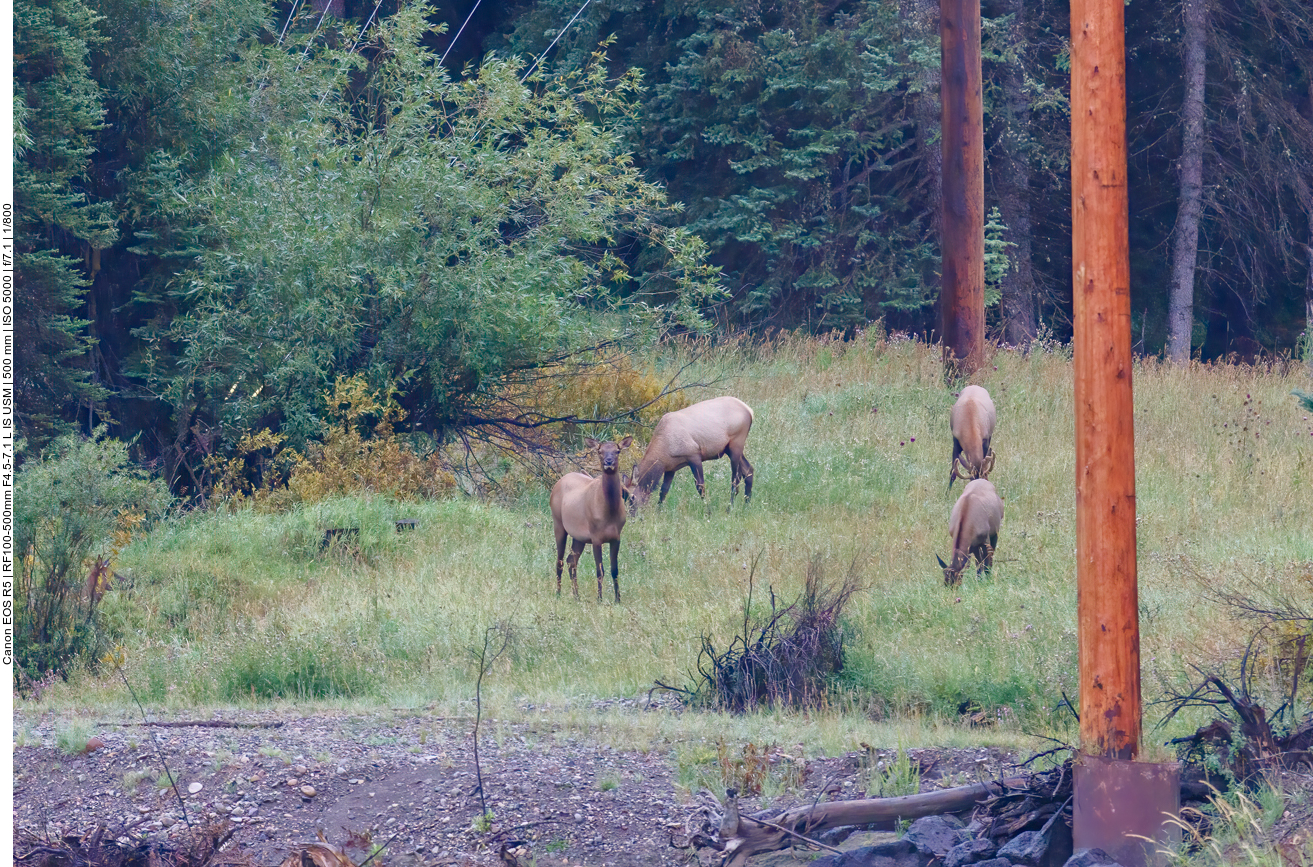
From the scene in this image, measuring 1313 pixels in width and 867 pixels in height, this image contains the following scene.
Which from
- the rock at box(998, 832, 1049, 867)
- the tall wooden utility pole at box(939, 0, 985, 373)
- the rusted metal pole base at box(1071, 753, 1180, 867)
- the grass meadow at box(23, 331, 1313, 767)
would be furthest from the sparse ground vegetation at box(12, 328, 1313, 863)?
the rusted metal pole base at box(1071, 753, 1180, 867)

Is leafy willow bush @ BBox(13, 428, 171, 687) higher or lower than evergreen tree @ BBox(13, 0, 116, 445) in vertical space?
lower

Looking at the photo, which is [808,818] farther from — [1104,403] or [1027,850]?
[1104,403]

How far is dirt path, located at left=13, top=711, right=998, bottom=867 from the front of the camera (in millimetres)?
6602

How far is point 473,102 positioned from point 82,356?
662 cm

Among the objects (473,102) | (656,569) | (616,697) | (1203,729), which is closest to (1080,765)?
(1203,729)

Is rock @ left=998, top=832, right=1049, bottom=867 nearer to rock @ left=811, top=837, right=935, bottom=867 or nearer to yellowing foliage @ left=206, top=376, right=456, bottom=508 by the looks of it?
rock @ left=811, top=837, right=935, bottom=867

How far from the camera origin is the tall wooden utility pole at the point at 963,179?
18.3m

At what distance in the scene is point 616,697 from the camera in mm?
9289

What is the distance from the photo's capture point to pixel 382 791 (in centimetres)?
709

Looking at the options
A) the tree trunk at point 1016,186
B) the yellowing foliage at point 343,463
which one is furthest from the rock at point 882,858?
the tree trunk at point 1016,186

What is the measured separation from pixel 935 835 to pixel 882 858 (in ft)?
0.97

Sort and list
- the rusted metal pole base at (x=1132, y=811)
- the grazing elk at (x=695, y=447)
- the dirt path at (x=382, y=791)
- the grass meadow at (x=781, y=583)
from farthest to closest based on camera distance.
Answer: the grazing elk at (x=695, y=447), the grass meadow at (x=781, y=583), the dirt path at (x=382, y=791), the rusted metal pole base at (x=1132, y=811)

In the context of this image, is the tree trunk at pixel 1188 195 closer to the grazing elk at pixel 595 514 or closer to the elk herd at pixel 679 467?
the elk herd at pixel 679 467

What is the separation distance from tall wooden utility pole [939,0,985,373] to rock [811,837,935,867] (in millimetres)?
13807
